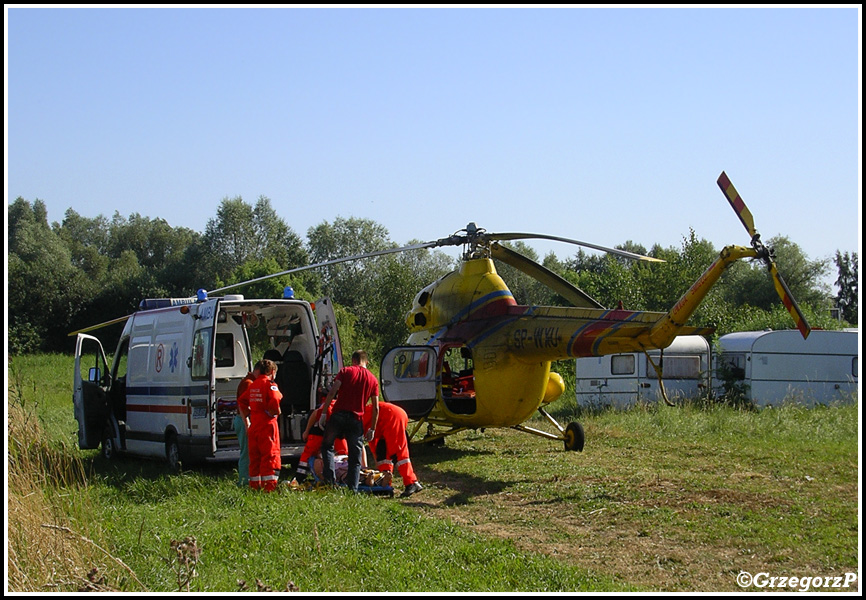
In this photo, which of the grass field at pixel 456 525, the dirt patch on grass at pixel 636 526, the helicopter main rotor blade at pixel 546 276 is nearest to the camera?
the grass field at pixel 456 525

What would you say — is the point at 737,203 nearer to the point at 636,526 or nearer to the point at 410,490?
the point at 636,526

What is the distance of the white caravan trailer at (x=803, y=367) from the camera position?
17891mm

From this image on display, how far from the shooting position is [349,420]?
9.14 m

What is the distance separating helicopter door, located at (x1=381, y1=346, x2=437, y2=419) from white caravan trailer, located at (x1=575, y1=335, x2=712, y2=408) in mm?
7626

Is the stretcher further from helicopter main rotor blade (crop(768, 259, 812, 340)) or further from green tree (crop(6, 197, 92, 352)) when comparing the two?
green tree (crop(6, 197, 92, 352))

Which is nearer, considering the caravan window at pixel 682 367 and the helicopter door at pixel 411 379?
the helicopter door at pixel 411 379

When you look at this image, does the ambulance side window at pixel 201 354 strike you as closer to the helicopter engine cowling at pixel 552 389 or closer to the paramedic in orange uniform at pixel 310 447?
the paramedic in orange uniform at pixel 310 447

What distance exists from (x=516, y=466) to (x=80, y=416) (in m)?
6.35

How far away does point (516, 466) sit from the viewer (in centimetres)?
1138

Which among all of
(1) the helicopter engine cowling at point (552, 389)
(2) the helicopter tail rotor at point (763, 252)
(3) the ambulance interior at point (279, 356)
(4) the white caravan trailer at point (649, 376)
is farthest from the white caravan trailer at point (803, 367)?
(3) the ambulance interior at point (279, 356)

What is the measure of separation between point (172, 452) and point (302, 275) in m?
41.5

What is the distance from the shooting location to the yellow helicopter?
1013 cm

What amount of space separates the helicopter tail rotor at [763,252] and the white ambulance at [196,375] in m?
5.16

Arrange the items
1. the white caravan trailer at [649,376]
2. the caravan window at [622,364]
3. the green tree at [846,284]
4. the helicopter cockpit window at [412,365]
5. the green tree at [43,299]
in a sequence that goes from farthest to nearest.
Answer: the green tree at [846,284] < the green tree at [43,299] < the caravan window at [622,364] < the white caravan trailer at [649,376] < the helicopter cockpit window at [412,365]
